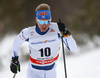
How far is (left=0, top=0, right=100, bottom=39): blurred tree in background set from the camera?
1052 cm

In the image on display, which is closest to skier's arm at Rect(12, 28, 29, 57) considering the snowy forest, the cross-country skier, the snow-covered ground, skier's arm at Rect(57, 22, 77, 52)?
the cross-country skier

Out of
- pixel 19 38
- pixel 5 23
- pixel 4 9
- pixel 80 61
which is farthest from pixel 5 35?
pixel 19 38

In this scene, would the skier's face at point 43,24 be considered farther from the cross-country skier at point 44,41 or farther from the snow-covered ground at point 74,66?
the snow-covered ground at point 74,66

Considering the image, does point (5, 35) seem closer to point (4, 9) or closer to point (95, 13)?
point (4, 9)

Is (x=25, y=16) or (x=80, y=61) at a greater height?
(x=25, y=16)

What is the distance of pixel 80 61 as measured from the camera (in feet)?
23.7

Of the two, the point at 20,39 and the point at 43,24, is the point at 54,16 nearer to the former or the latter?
the point at 20,39

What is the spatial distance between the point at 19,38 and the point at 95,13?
8.50 meters

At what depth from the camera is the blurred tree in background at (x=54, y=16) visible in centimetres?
1052

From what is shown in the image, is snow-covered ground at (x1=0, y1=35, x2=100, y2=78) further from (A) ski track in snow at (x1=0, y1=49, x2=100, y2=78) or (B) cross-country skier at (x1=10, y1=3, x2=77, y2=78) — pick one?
(B) cross-country skier at (x1=10, y1=3, x2=77, y2=78)

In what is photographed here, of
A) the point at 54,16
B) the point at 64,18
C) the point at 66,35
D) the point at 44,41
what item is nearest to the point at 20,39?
the point at 44,41

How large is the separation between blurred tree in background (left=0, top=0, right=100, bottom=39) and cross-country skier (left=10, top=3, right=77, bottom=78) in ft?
24.8

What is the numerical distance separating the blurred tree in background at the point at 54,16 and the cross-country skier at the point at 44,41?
755 cm

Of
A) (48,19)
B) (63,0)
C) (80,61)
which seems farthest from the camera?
(63,0)
